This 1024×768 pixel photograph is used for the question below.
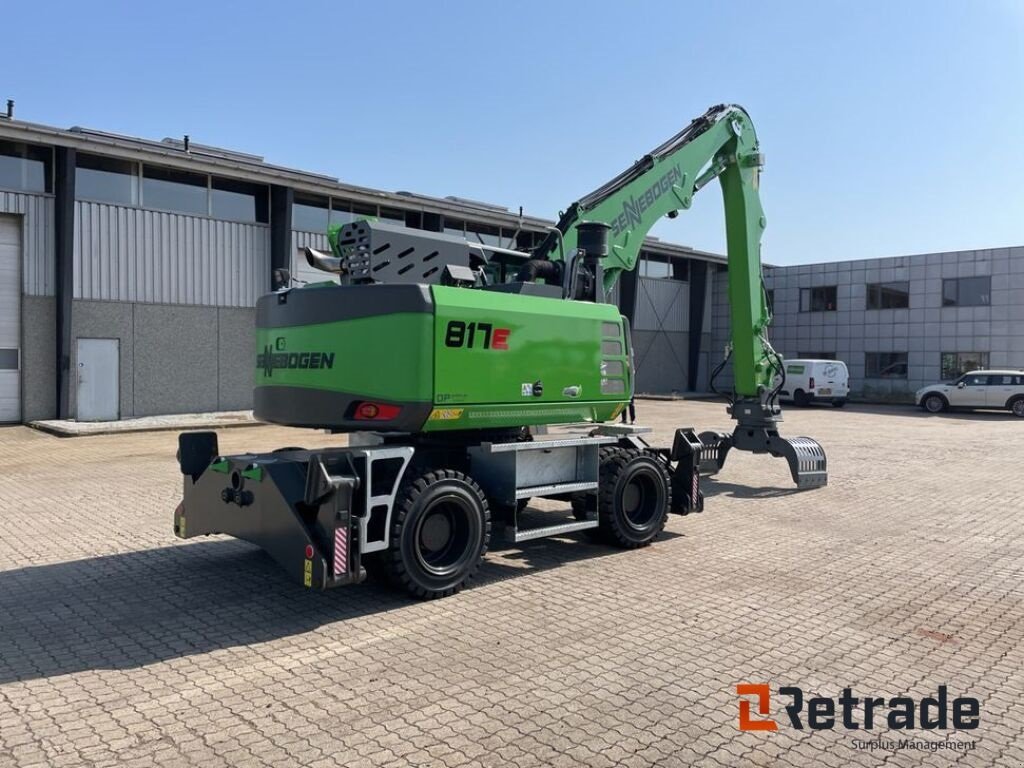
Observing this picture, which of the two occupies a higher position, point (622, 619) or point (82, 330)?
point (82, 330)

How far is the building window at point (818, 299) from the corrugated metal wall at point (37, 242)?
30587 mm

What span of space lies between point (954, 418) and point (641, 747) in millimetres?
26529

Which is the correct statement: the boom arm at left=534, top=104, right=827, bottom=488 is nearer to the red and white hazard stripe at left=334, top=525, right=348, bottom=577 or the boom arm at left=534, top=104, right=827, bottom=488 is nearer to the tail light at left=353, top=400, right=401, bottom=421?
the tail light at left=353, top=400, right=401, bottom=421

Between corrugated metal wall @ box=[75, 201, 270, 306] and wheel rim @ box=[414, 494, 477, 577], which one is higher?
corrugated metal wall @ box=[75, 201, 270, 306]

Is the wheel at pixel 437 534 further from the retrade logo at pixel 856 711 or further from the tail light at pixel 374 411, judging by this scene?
the retrade logo at pixel 856 711

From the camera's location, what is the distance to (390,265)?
6.89m

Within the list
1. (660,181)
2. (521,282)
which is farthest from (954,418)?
(521,282)

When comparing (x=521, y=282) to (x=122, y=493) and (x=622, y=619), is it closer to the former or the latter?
(x=622, y=619)

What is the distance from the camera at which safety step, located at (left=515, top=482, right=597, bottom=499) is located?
721cm

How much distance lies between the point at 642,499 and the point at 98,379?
1706cm

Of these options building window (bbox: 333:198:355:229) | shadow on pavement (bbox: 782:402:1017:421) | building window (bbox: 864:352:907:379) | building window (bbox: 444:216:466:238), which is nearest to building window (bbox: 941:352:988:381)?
building window (bbox: 864:352:907:379)

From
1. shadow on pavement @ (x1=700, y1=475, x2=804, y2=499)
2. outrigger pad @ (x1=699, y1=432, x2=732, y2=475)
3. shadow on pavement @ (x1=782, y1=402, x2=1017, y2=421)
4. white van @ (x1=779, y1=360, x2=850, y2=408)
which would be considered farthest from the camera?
white van @ (x1=779, y1=360, x2=850, y2=408)

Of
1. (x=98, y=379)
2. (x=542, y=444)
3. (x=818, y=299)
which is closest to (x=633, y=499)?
(x=542, y=444)

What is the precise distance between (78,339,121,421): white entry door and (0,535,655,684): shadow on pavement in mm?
14351
